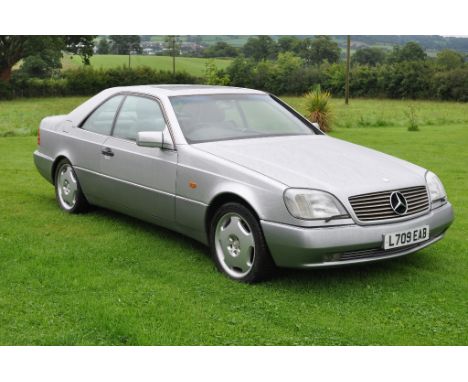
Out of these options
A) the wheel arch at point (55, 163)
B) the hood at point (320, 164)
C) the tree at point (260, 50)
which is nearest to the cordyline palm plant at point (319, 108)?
the wheel arch at point (55, 163)

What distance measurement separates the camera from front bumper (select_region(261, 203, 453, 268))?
16.2ft

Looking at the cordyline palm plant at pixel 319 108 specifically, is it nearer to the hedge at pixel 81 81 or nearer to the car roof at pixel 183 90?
the car roof at pixel 183 90

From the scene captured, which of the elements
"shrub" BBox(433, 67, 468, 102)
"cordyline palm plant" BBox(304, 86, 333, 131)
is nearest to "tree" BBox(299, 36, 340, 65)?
"shrub" BBox(433, 67, 468, 102)

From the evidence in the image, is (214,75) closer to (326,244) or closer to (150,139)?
(150,139)

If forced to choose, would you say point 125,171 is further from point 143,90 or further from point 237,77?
point 237,77

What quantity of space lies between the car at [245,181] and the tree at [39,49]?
50862 millimetres

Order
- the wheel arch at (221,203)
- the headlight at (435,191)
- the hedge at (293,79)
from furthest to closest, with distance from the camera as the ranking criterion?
the hedge at (293,79) < the headlight at (435,191) < the wheel arch at (221,203)

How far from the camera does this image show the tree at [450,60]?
179 ft

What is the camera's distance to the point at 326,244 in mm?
4941

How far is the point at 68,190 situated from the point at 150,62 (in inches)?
2183

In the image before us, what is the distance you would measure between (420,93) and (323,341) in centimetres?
5394

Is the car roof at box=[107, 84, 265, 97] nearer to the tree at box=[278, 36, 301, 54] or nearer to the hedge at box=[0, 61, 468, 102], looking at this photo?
the hedge at box=[0, 61, 468, 102]

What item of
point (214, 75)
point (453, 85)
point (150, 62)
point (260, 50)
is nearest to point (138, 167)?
point (214, 75)

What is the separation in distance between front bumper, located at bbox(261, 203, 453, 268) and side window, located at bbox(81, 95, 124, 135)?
2.76 meters
